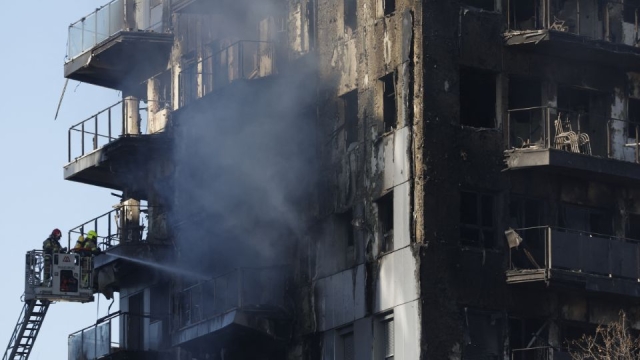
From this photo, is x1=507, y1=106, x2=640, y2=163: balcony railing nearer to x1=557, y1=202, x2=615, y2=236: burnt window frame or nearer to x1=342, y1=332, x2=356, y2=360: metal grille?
x1=557, y1=202, x2=615, y2=236: burnt window frame

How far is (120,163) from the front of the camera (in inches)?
2628

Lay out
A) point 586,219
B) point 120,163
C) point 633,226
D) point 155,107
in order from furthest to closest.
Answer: point 155,107 < point 120,163 < point 633,226 < point 586,219

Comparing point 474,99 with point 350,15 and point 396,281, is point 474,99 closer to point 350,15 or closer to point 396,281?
point 350,15

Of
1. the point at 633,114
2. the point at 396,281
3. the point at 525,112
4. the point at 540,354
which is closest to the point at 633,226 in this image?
the point at 633,114

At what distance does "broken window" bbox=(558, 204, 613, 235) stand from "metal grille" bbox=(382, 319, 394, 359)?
536cm

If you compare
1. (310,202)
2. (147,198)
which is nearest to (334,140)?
(310,202)

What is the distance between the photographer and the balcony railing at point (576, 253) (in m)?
55.0

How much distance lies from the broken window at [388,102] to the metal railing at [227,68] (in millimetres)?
5251

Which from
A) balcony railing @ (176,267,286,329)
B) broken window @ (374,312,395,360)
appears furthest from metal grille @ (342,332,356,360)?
balcony railing @ (176,267,286,329)

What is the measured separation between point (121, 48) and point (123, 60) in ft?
4.03

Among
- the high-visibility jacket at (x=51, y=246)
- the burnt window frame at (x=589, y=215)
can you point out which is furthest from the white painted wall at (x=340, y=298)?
the high-visibility jacket at (x=51, y=246)

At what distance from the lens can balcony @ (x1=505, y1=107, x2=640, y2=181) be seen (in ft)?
182

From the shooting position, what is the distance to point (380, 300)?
55.5 m

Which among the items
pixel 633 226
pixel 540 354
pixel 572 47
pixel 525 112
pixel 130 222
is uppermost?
pixel 572 47
